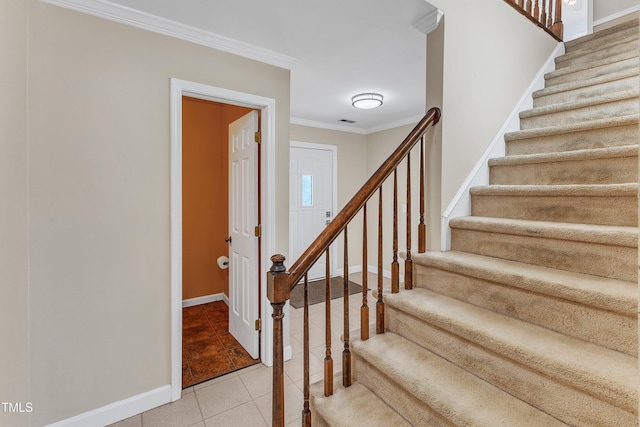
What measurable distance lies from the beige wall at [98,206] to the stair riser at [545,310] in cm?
178

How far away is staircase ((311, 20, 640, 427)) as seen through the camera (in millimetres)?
1001

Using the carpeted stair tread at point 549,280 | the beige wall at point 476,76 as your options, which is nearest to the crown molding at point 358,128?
the beige wall at point 476,76

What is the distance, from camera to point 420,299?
1556mm

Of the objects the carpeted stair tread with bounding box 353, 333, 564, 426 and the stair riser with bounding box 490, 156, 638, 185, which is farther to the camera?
the stair riser with bounding box 490, 156, 638, 185

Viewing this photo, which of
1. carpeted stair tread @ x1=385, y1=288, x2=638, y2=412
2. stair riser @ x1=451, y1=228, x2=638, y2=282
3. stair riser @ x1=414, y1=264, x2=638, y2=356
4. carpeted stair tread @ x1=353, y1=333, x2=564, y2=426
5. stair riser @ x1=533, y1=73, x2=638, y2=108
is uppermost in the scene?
stair riser @ x1=533, y1=73, x2=638, y2=108

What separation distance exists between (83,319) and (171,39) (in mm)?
1800

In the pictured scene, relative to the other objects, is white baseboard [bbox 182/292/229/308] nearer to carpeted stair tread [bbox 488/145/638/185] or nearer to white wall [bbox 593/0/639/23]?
carpeted stair tread [bbox 488/145/638/185]

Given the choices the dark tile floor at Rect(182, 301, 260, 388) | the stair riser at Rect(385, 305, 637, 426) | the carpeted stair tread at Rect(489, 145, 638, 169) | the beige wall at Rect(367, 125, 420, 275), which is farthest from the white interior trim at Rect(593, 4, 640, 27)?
the dark tile floor at Rect(182, 301, 260, 388)

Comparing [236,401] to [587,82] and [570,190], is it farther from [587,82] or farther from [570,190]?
[587,82]

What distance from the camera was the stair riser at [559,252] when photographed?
120 centimetres

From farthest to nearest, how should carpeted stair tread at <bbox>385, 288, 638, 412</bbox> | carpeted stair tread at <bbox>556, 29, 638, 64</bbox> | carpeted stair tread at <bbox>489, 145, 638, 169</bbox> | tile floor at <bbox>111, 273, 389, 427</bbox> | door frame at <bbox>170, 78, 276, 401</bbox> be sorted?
carpeted stair tread at <bbox>556, 29, 638, 64</bbox>, door frame at <bbox>170, 78, 276, 401</bbox>, tile floor at <bbox>111, 273, 389, 427</bbox>, carpeted stair tread at <bbox>489, 145, 638, 169</bbox>, carpeted stair tread at <bbox>385, 288, 638, 412</bbox>

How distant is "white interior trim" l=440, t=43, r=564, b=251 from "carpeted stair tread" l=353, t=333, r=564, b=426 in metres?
0.72

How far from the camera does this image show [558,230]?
137 centimetres

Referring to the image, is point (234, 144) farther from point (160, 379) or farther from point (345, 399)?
point (345, 399)
